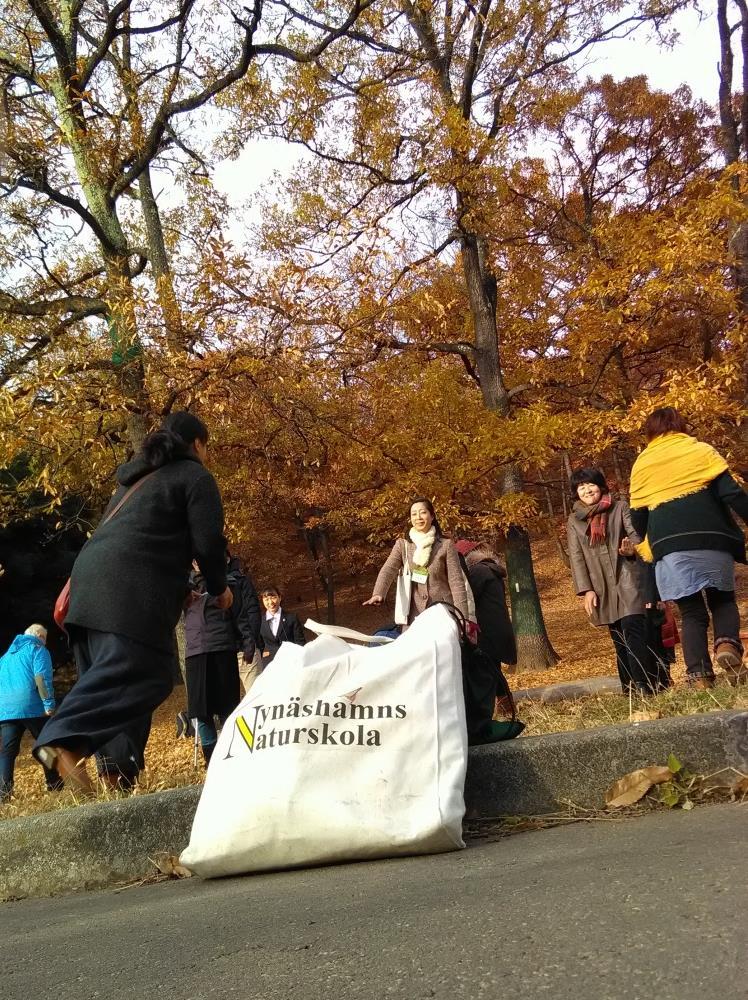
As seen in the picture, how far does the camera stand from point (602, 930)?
181cm

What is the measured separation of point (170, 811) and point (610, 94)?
19029 millimetres

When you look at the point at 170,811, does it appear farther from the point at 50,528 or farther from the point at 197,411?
the point at 50,528

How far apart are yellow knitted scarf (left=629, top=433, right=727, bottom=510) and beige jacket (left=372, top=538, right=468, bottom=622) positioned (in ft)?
6.88

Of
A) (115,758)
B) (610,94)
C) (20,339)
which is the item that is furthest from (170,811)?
(610,94)

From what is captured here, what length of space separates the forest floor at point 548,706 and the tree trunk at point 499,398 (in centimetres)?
52

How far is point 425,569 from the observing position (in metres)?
7.25

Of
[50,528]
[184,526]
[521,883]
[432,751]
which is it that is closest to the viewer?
[521,883]

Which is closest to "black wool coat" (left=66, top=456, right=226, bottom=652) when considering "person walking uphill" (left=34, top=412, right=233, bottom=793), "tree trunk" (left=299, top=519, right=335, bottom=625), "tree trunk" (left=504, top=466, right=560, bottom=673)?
"person walking uphill" (left=34, top=412, right=233, bottom=793)

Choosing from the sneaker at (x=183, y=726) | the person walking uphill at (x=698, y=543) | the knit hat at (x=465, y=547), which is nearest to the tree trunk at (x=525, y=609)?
the sneaker at (x=183, y=726)

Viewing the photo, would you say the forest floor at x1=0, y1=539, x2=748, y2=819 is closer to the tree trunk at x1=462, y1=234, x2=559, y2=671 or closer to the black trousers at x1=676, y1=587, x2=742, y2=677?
the black trousers at x1=676, y1=587, x2=742, y2=677

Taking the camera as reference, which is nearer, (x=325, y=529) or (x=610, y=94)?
(x=610, y=94)

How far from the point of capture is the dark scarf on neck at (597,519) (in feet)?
21.0

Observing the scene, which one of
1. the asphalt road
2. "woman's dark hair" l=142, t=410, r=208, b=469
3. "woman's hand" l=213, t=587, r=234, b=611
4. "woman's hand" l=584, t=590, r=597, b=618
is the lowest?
the asphalt road

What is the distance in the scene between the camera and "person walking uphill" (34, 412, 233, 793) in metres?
3.51
